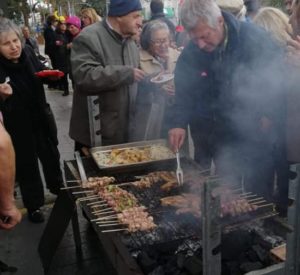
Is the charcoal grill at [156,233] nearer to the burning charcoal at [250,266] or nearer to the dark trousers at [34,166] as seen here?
the burning charcoal at [250,266]

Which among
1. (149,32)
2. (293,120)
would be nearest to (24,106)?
(149,32)

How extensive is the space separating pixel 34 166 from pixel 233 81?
2.54 m

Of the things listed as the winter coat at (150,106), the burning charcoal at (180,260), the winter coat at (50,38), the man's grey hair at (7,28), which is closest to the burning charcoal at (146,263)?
the burning charcoal at (180,260)

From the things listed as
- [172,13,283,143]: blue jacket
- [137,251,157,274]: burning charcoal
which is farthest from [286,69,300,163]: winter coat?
[137,251,157,274]: burning charcoal

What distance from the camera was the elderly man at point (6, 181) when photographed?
1991mm

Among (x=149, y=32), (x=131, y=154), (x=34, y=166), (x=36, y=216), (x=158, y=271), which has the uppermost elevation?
(x=149, y=32)

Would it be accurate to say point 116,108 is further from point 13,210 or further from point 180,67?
point 13,210

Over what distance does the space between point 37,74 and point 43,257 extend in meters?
1.91

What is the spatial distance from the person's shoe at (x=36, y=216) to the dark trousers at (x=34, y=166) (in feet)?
0.18

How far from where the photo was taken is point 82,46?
357cm

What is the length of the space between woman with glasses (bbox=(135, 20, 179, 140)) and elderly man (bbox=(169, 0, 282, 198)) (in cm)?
37

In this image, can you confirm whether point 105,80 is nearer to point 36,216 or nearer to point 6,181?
point 6,181

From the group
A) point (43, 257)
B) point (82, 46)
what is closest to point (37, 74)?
point (82, 46)

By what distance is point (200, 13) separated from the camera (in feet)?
9.21
